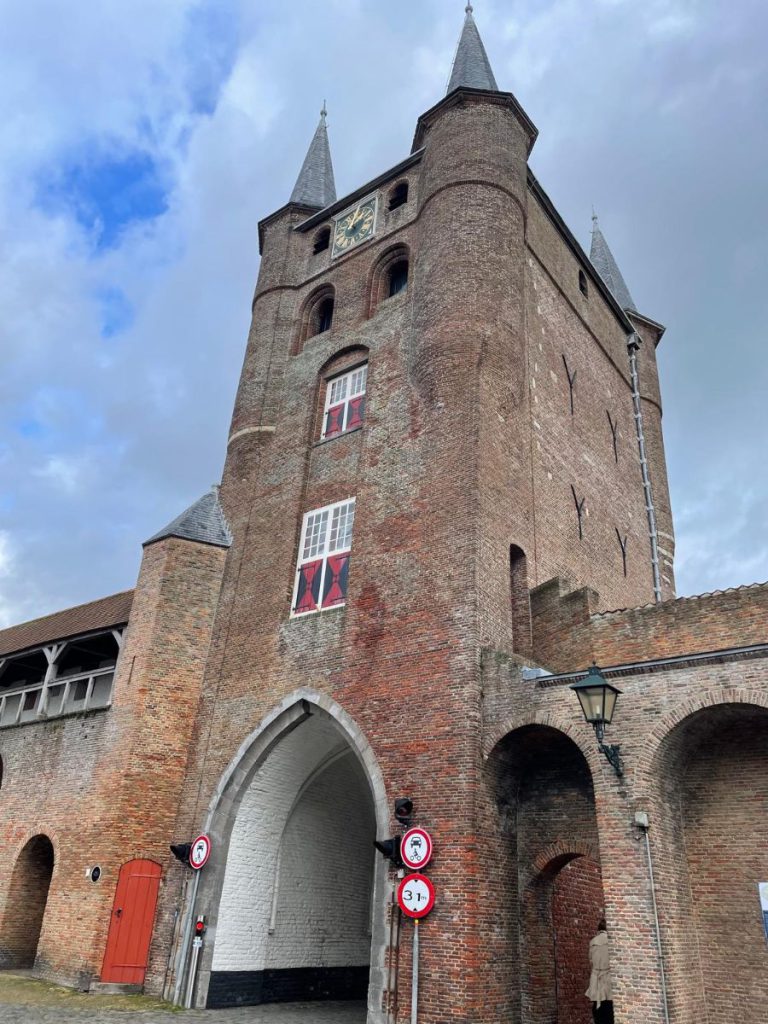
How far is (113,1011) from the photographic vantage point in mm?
12758

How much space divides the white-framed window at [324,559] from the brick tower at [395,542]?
6cm

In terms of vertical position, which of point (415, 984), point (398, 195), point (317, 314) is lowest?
point (415, 984)

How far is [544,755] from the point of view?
13141 millimetres

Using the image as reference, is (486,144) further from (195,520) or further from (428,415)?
(195,520)

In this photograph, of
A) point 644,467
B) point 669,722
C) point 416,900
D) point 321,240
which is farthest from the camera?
point 644,467

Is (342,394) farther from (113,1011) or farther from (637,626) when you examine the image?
(113,1011)

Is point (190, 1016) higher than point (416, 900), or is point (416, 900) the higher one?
point (416, 900)

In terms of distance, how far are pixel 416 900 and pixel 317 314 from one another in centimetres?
1536

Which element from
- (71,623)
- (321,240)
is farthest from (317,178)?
(71,623)

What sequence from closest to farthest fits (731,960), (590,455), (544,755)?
(731,960)
(544,755)
(590,455)

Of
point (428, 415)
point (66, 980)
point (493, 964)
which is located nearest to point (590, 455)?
point (428, 415)

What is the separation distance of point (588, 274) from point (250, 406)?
10.9m

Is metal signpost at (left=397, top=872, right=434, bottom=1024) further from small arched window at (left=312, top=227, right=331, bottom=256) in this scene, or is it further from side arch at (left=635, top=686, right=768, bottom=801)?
small arched window at (left=312, top=227, right=331, bottom=256)

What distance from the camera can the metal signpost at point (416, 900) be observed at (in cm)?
1152
